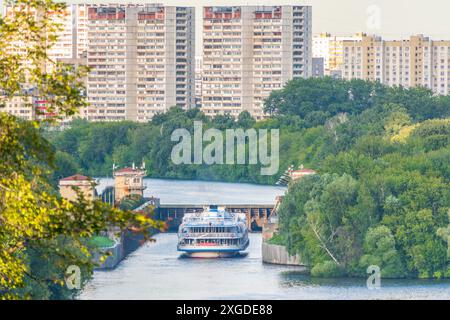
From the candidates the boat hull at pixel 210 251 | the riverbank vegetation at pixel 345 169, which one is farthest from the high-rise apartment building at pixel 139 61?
the boat hull at pixel 210 251

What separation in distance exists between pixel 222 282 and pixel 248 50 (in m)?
58.4

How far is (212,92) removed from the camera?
9131cm

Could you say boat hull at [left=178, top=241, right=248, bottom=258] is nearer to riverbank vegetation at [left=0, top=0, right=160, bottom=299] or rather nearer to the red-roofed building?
the red-roofed building

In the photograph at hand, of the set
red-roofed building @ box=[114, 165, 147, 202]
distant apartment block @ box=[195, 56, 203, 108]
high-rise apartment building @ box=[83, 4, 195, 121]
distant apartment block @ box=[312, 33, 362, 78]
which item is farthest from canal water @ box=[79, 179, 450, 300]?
distant apartment block @ box=[312, 33, 362, 78]

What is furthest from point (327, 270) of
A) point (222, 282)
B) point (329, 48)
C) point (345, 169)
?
point (329, 48)

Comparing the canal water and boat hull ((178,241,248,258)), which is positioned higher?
the canal water

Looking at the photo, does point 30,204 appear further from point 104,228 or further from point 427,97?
point 427,97

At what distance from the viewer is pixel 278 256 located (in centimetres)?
3728

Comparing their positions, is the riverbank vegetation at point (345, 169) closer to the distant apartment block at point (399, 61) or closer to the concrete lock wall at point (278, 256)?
the concrete lock wall at point (278, 256)

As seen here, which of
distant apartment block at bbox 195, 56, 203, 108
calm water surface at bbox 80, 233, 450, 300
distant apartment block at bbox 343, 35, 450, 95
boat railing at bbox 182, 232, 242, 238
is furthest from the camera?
distant apartment block at bbox 343, 35, 450, 95

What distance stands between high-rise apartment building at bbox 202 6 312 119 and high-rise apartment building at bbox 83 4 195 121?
1.40 meters

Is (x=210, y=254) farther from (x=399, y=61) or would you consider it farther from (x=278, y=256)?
(x=399, y=61)

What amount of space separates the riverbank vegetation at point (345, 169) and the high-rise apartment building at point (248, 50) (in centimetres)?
1292

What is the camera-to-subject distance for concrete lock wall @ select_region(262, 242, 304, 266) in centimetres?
3694
